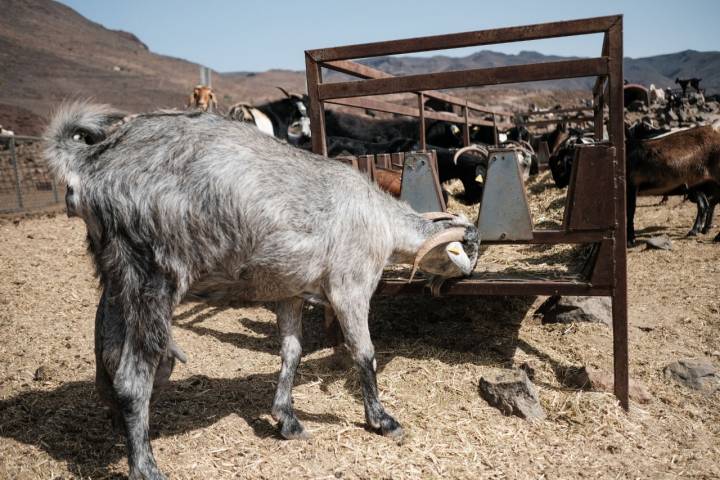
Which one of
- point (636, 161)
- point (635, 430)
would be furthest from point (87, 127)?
point (636, 161)

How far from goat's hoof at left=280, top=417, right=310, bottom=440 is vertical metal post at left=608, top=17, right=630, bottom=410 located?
2.23 metres

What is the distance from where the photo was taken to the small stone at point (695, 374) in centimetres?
400

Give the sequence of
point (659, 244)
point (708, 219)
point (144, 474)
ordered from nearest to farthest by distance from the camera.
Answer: point (144, 474) → point (659, 244) → point (708, 219)

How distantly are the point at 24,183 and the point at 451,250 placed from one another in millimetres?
12547

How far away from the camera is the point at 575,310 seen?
523cm

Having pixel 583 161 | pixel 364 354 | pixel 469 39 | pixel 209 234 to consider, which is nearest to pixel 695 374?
pixel 583 161

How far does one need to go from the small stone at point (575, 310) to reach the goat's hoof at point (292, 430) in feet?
9.67

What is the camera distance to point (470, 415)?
3.62m

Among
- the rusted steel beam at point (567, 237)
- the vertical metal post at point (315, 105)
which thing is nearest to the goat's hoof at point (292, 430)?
the rusted steel beam at point (567, 237)

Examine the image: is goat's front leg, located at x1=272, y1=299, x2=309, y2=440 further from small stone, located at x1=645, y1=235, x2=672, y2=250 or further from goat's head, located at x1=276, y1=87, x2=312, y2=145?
goat's head, located at x1=276, y1=87, x2=312, y2=145

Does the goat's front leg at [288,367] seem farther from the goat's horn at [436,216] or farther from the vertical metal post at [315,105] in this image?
the vertical metal post at [315,105]

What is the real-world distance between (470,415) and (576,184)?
1.75 meters

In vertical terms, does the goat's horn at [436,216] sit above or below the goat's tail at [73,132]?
below

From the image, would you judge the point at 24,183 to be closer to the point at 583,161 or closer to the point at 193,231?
the point at 193,231
